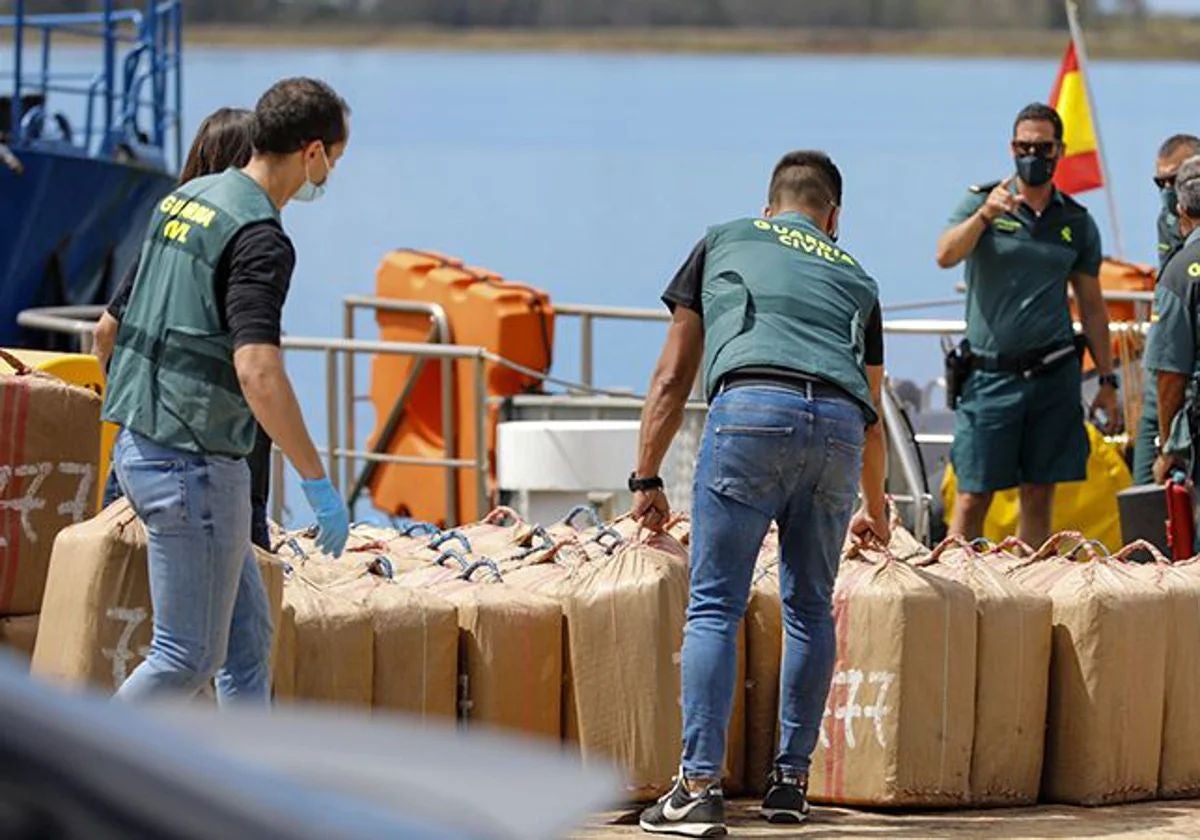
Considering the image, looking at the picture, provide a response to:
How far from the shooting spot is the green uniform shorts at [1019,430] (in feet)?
27.8

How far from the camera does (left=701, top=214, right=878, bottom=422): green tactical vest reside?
5508mm

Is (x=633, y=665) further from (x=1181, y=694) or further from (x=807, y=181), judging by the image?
(x=1181, y=694)

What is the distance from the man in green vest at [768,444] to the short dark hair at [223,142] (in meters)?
0.96

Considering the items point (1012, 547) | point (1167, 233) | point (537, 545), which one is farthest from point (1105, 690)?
point (1167, 233)

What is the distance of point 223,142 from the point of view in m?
5.54

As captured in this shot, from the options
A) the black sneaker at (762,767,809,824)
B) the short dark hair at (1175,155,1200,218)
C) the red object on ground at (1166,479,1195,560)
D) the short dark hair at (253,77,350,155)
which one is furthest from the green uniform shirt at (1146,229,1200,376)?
the short dark hair at (253,77,350,155)

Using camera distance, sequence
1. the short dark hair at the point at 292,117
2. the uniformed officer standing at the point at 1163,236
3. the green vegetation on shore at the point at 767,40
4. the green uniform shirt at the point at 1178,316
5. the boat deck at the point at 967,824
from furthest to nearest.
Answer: the green vegetation on shore at the point at 767,40 → the uniformed officer standing at the point at 1163,236 → the green uniform shirt at the point at 1178,316 → the boat deck at the point at 967,824 → the short dark hair at the point at 292,117

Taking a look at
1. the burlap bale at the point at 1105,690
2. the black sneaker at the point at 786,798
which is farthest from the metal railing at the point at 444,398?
the black sneaker at the point at 786,798

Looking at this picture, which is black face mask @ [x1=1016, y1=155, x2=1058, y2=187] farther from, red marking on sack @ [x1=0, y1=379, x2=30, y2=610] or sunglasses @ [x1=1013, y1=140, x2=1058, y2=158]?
red marking on sack @ [x1=0, y1=379, x2=30, y2=610]

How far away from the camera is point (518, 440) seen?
1080 centimetres

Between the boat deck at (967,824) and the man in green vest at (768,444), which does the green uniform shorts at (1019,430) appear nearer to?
the boat deck at (967,824)

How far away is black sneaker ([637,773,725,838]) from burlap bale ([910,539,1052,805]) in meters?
0.82

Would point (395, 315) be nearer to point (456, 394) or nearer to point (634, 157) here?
point (456, 394)

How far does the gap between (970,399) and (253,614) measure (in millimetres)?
3942
